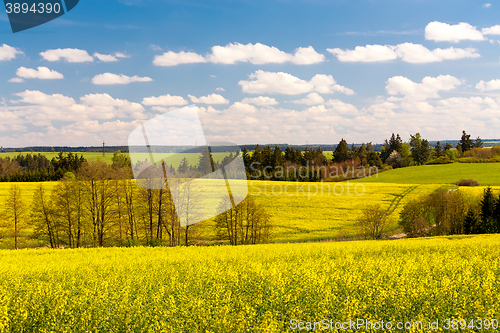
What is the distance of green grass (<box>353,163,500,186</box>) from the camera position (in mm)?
76312

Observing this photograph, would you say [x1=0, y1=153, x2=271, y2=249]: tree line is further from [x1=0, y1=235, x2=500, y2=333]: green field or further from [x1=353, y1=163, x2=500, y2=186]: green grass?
[x1=353, y1=163, x2=500, y2=186]: green grass

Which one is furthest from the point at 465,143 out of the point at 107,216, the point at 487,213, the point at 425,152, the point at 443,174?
the point at 107,216

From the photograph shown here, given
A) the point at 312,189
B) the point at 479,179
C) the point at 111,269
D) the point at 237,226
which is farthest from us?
the point at 479,179

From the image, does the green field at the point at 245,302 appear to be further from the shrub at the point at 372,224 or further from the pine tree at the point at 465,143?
the pine tree at the point at 465,143

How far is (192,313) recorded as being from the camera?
5.71 metres

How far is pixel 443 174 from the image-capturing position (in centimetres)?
8406

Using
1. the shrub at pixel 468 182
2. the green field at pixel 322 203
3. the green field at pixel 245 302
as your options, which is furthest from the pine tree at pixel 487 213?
the green field at pixel 245 302

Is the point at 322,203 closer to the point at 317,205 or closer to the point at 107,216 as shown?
the point at 317,205

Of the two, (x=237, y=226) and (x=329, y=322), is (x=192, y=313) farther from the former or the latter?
(x=237, y=226)

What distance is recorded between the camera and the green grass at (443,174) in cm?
7631

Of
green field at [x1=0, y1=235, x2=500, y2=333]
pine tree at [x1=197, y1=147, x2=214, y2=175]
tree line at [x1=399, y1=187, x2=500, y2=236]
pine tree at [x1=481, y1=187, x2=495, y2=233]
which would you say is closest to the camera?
green field at [x1=0, y1=235, x2=500, y2=333]

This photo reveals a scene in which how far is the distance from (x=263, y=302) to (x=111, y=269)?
24.7 feet

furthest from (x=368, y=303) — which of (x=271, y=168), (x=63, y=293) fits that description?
(x=271, y=168)

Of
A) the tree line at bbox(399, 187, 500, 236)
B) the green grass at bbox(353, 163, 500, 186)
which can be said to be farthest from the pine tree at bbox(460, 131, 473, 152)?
the tree line at bbox(399, 187, 500, 236)
